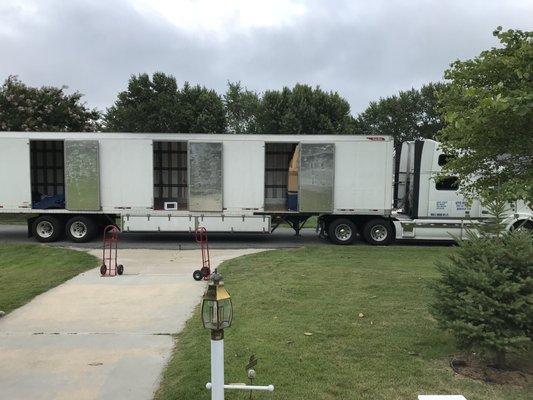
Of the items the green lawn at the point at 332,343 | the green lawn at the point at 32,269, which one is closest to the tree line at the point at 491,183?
the green lawn at the point at 332,343

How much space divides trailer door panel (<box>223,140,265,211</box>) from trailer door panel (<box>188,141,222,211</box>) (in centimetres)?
23

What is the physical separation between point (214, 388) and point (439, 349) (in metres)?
2.67

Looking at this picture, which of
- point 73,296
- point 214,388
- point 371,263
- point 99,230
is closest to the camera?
point 214,388

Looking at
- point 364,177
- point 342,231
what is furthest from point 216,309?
point 342,231

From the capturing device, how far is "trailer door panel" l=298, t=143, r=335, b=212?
15602 mm

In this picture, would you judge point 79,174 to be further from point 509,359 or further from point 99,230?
point 509,359

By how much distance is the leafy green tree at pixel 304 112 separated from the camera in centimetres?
3959

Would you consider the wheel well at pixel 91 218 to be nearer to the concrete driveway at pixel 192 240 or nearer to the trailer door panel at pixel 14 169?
the concrete driveway at pixel 192 240

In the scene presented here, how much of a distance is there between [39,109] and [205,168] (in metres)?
18.0

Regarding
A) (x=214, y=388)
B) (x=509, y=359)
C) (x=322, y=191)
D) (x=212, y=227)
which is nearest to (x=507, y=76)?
(x=509, y=359)

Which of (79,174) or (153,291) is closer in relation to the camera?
(153,291)

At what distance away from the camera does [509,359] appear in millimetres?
5047

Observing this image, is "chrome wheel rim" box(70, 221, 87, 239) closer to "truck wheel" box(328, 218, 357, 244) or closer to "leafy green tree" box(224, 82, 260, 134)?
"truck wheel" box(328, 218, 357, 244)

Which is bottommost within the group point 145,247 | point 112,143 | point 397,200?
point 145,247
